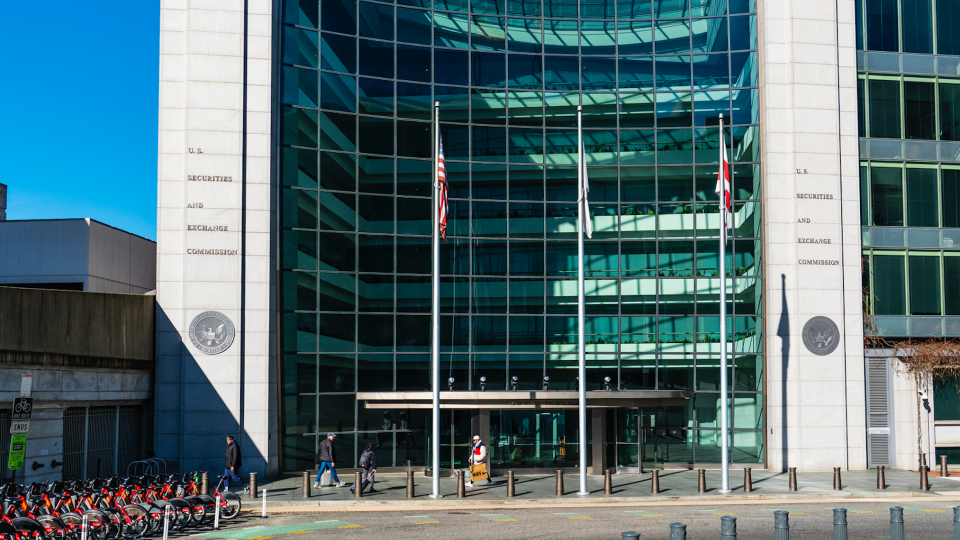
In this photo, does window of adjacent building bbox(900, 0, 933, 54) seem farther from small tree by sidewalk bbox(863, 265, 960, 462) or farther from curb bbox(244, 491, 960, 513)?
curb bbox(244, 491, 960, 513)

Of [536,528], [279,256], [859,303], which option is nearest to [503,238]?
[279,256]

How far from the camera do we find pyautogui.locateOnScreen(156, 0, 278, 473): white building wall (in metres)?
28.2

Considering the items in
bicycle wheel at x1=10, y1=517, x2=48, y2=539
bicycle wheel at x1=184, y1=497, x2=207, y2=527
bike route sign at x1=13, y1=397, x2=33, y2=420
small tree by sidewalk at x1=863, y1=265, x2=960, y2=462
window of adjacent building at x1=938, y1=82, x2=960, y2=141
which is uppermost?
window of adjacent building at x1=938, y1=82, x2=960, y2=141

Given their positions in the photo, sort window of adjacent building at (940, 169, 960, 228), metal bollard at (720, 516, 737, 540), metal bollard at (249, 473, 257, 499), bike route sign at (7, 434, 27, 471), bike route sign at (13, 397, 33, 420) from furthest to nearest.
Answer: window of adjacent building at (940, 169, 960, 228), metal bollard at (249, 473, 257, 499), bike route sign at (13, 397, 33, 420), bike route sign at (7, 434, 27, 471), metal bollard at (720, 516, 737, 540)

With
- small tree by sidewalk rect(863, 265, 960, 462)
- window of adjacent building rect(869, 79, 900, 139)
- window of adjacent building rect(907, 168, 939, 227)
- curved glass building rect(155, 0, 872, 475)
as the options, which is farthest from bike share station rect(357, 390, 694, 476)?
window of adjacent building rect(869, 79, 900, 139)

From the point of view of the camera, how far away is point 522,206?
111 ft

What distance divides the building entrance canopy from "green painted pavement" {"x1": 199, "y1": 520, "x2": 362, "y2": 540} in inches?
337

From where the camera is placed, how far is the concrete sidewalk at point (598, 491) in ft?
76.8

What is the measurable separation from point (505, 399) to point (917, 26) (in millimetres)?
22633

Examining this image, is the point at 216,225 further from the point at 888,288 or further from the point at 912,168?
the point at 912,168

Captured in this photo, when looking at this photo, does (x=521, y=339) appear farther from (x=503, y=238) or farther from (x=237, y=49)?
(x=237, y=49)

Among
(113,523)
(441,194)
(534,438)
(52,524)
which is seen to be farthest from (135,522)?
(534,438)

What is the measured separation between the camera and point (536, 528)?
1888cm

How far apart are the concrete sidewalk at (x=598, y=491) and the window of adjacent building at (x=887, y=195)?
32.4ft
